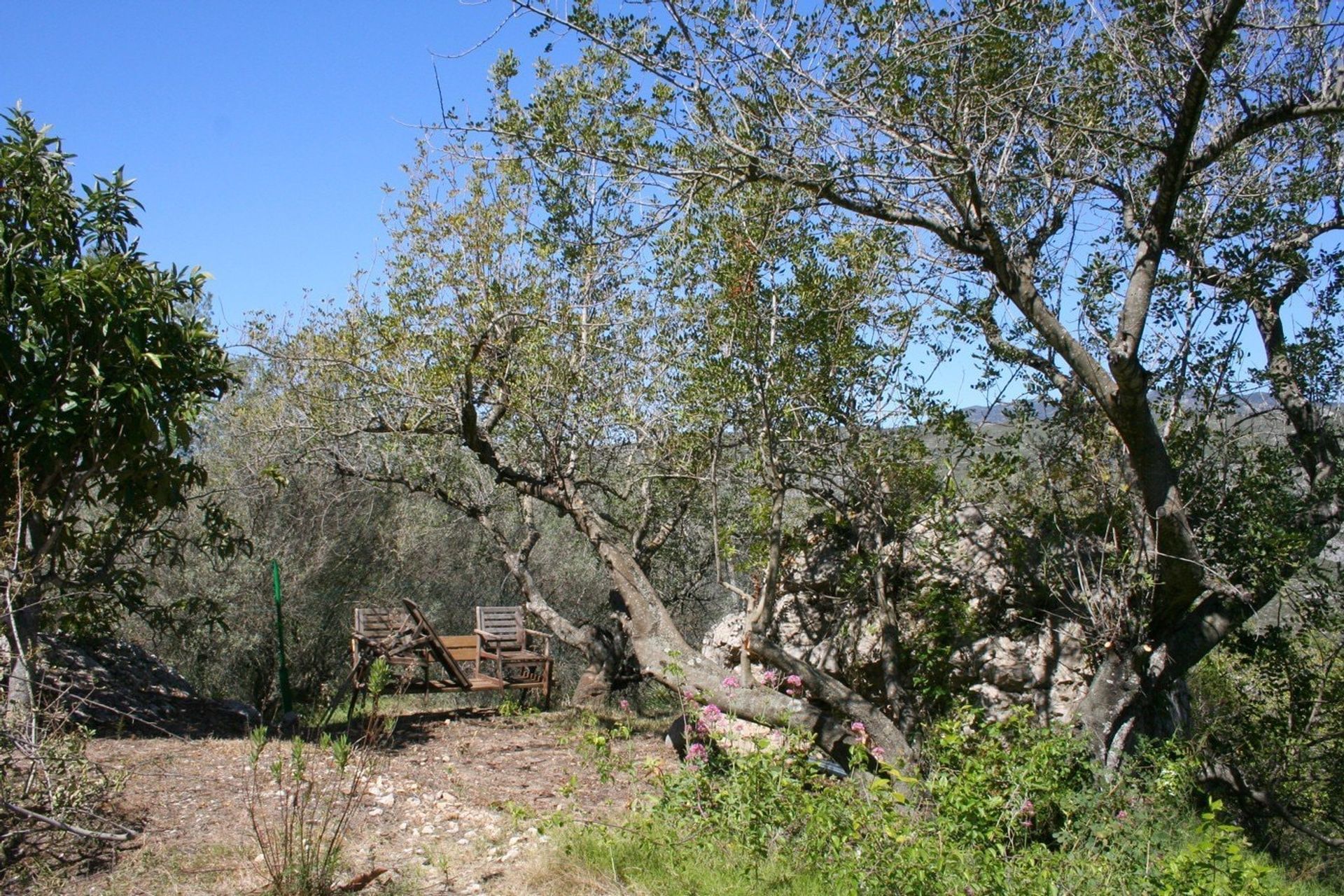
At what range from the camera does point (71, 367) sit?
5.74 metres

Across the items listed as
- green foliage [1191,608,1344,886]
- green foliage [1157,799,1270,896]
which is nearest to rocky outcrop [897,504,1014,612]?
green foliage [1191,608,1344,886]

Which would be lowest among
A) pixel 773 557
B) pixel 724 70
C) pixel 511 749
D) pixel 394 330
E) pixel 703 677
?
pixel 511 749

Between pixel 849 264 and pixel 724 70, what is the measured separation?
6.08 feet

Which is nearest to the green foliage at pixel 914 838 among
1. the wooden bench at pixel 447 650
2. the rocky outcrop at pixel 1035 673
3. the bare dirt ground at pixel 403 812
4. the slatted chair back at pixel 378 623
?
the bare dirt ground at pixel 403 812

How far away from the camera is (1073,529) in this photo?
7.00 meters

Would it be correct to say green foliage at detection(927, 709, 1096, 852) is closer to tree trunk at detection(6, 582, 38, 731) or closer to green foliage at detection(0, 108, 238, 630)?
tree trunk at detection(6, 582, 38, 731)

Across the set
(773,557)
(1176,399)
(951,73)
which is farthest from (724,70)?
(1176,399)

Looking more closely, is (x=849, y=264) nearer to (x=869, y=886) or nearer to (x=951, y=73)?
(x=951, y=73)

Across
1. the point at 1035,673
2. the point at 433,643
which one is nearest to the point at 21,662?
the point at 433,643

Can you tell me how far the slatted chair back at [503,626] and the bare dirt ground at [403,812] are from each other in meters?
2.64

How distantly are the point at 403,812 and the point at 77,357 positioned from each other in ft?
10.9

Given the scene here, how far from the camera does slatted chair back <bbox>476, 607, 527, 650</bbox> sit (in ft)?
36.0

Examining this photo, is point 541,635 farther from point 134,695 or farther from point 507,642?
point 134,695

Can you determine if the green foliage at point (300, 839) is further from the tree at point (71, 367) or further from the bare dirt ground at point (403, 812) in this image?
the tree at point (71, 367)
